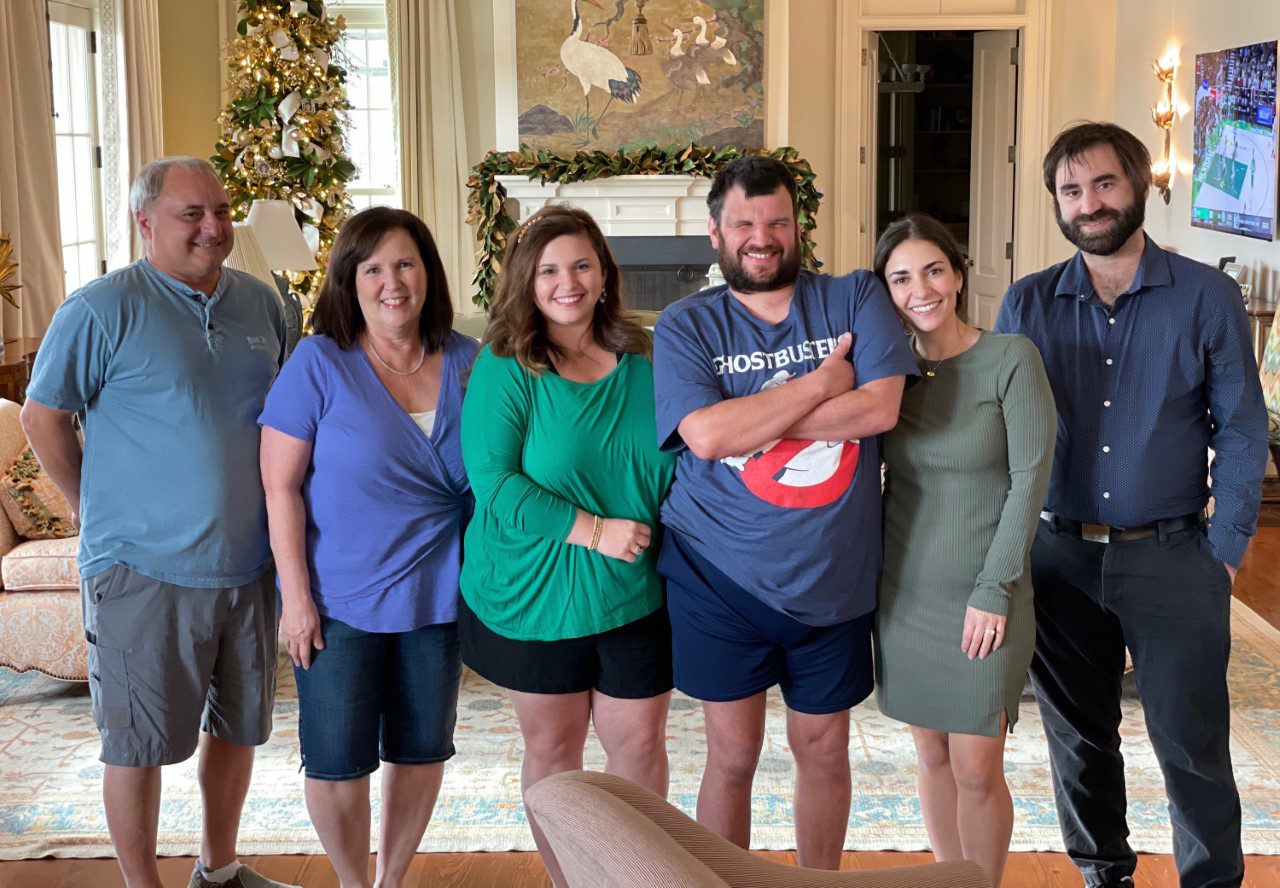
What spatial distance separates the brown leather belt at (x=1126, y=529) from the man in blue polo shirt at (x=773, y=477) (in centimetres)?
45

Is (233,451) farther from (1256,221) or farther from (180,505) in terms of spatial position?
(1256,221)

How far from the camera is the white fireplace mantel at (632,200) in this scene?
9039 millimetres

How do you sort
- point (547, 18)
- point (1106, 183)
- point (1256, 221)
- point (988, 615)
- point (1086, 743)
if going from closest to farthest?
point (988, 615) < point (1106, 183) < point (1086, 743) < point (1256, 221) < point (547, 18)

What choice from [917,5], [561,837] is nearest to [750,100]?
[917,5]

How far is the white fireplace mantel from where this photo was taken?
356 inches

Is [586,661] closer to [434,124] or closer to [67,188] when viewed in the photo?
[67,188]

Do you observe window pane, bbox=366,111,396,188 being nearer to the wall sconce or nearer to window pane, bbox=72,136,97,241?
window pane, bbox=72,136,97,241

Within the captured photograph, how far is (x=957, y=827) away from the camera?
239cm

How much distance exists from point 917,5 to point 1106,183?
7626mm

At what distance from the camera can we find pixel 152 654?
2402 millimetres

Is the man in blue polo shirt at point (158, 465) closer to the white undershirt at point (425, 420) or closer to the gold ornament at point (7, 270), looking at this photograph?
the white undershirt at point (425, 420)

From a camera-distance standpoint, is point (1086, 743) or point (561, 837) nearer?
point (561, 837)

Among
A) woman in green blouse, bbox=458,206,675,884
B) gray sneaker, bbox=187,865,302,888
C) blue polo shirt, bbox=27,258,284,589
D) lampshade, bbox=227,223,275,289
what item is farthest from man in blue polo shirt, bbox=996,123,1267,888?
lampshade, bbox=227,223,275,289

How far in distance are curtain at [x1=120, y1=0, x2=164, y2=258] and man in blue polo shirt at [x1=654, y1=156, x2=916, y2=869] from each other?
6.33 metres
